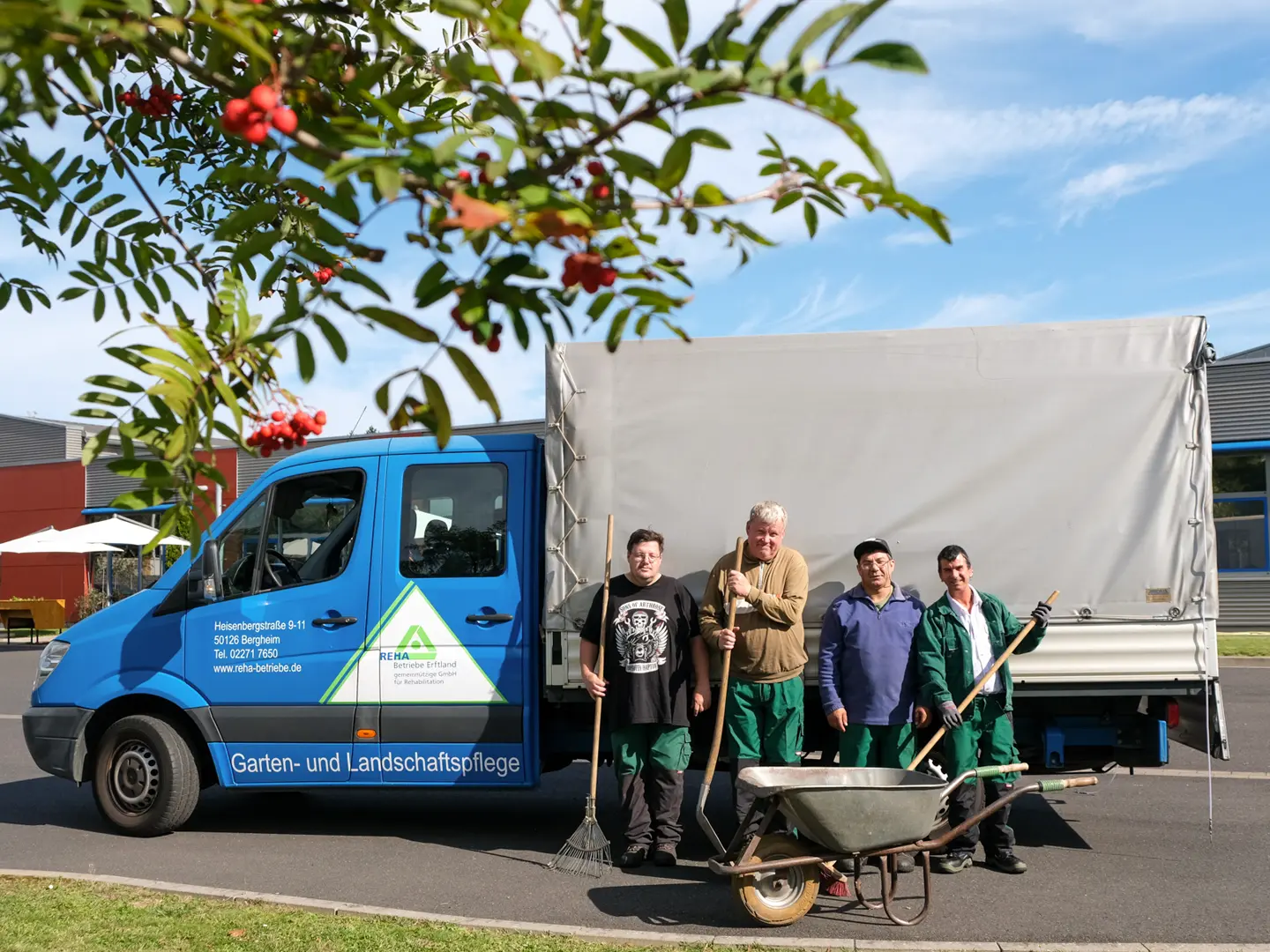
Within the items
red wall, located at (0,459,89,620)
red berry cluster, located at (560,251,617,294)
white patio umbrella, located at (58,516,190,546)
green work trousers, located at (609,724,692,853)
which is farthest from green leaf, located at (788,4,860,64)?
red wall, located at (0,459,89,620)

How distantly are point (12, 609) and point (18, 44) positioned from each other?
89.8 ft

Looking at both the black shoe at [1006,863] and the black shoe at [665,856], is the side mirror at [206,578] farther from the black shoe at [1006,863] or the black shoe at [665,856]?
the black shoe at [1006,863]

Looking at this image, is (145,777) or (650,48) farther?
(145,777)

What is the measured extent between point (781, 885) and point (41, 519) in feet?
108

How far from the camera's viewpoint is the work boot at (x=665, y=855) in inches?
255

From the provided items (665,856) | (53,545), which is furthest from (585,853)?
(53,545)

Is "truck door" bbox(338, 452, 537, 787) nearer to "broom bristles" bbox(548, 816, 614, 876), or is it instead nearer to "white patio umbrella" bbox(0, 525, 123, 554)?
"broom bristles" bbox(548, 816, 614, 876)

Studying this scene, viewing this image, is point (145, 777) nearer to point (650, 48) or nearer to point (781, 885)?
point (781, 885)

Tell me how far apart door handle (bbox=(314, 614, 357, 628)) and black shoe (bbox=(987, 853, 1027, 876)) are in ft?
12.2

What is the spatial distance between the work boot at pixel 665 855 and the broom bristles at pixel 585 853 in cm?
28

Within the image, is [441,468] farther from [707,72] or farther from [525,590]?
[707,72]

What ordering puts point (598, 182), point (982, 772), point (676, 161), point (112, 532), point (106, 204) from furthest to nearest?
point (112, 532) < point (982, 772) < point (106, 204) < point (598, 182) < point (676, 161)

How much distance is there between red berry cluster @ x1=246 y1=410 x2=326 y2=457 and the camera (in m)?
2.66

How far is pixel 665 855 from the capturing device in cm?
648
